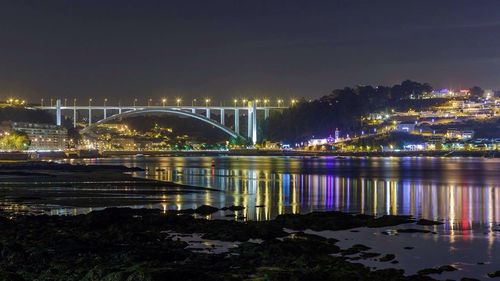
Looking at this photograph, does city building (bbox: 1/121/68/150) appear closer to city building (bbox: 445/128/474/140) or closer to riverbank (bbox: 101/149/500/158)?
riverbank (bbox: 101/149/500/158)

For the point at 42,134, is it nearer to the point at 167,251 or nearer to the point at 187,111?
the point at 187,111

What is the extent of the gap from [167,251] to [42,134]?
102 m

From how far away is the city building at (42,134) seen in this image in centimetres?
10762

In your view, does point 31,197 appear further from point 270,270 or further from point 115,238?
point 270,270

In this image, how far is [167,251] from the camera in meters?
14.6

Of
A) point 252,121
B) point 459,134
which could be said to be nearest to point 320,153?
point 252,121

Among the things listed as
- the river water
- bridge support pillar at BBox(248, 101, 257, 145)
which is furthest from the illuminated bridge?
the river water

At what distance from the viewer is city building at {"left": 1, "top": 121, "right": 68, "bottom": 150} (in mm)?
107625

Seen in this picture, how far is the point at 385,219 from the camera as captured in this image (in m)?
22.0

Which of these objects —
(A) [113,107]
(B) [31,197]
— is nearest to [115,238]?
(B) [31,197]

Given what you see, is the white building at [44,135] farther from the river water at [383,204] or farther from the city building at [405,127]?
the river water at [383,204]

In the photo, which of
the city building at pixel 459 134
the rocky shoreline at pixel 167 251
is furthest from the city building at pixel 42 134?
the rocky shoreline at pixel 167 251

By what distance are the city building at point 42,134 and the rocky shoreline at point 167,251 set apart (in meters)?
88.7

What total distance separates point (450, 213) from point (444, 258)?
1003 centimetres
